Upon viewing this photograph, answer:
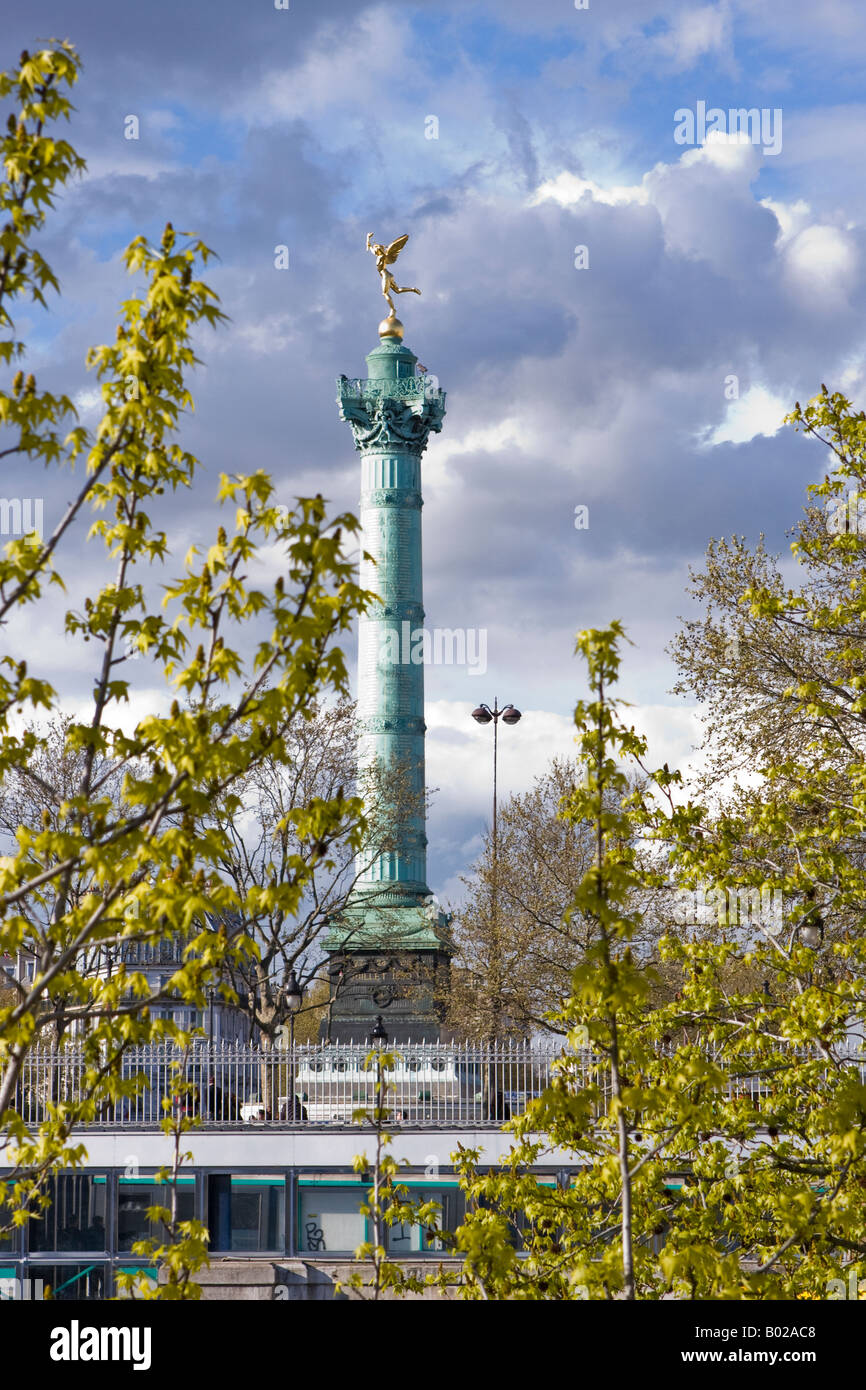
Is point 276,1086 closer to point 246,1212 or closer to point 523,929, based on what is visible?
point 246,1212

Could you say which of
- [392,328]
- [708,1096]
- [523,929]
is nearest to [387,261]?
[392,328]

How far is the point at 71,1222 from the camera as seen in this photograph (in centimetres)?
2166

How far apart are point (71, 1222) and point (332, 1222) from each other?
3715mm

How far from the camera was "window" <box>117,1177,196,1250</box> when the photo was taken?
71.2ft

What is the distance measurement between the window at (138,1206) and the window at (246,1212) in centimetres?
39

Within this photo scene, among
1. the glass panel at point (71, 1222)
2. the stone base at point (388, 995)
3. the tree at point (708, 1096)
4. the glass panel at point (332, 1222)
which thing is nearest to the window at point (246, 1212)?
the glass panel at point (332, 1222)

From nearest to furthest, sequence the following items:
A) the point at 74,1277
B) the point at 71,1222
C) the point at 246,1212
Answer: the point at 74,1277 → the point at 71,1222 → the point at 246,1212

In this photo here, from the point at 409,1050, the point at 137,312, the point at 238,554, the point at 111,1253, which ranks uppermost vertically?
the point at 137,312

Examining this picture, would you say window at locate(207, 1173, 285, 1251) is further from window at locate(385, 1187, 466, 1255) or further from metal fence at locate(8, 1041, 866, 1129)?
window at locate(385, 1187, 466, 1255)

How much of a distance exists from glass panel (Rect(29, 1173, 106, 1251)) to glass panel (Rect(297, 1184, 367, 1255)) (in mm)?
2871

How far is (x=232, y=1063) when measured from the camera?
24562 millimetres
